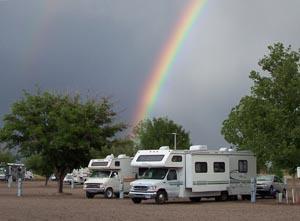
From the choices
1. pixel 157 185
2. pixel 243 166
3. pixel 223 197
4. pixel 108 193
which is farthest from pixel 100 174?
pixel 243 166

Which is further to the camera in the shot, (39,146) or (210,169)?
(39,146)

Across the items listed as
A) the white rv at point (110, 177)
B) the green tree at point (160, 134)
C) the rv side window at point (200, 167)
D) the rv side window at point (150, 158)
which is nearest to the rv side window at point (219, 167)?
the rv side window at point (200, 167)

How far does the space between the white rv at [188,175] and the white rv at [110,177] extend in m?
5.76

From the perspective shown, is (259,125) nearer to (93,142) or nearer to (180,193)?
(180,193)

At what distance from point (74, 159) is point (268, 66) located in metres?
18.7

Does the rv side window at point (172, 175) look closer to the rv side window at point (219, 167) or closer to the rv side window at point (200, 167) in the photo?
the rv side window at point (200, 167)

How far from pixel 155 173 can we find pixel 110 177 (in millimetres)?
7632

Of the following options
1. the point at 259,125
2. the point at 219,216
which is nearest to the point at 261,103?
the point at 259,125

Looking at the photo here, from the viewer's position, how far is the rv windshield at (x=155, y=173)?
3247 cm

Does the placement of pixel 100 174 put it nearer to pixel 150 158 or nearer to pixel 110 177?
pixel 110 177

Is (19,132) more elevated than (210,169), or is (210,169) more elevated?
(19,132)

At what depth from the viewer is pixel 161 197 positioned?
31719 millimetres

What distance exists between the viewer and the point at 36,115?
45344 mm

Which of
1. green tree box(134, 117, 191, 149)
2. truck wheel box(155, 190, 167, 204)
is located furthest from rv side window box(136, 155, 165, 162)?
green tree box(134, 117, 191, 149)
